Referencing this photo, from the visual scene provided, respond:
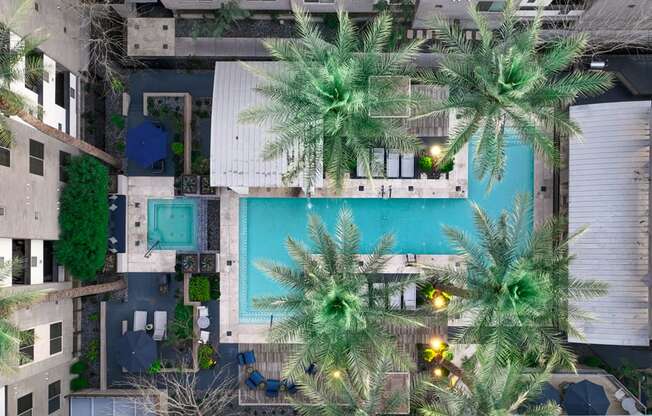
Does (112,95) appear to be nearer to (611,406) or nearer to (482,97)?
(482,97)

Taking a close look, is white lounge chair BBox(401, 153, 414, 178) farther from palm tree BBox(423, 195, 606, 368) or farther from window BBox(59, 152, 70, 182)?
window BBox(59, 152, 70, 182)

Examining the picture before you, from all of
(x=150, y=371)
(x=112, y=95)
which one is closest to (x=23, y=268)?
(x=150, y=371)

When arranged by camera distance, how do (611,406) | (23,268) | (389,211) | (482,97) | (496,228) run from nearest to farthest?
(482,97)
(496,228)
(23,268)
(611,406)
(389,211)

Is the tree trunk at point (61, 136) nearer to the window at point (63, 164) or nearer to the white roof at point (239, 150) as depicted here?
the window at point (63, 164)

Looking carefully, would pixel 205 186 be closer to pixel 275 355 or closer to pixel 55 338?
pixel 275 355

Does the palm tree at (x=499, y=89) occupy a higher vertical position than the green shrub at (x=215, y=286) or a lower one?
higher

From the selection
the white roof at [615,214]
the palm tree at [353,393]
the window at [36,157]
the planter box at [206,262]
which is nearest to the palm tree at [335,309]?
the palm tree at [353,393]
